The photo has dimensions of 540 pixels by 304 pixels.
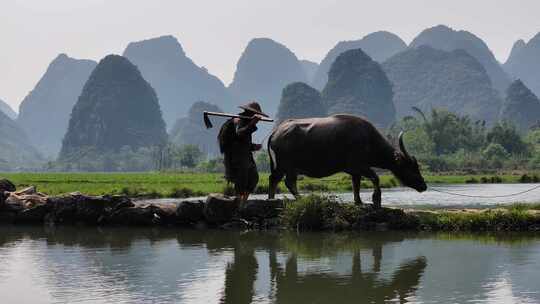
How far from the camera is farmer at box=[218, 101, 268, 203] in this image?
31.7 ft

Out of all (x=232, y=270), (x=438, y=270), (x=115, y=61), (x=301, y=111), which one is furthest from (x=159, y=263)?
(x=115, y=61)

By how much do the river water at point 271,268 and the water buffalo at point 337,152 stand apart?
4.16 ft

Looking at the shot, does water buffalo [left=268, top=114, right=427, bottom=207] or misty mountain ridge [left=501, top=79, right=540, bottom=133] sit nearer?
water buffalo [left=268, top=114, right=427, bottom=207]

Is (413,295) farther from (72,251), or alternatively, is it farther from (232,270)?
(72,251)

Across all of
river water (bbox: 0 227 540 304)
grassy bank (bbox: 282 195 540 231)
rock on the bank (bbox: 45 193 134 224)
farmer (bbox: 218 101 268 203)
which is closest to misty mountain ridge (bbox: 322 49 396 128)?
rock on the bank (bbox: 45 193 134 224)

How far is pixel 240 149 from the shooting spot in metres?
9.88

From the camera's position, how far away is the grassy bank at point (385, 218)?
9.84m

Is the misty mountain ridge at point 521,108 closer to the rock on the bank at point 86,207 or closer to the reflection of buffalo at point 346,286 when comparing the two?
the rock on the bank at point 86,207

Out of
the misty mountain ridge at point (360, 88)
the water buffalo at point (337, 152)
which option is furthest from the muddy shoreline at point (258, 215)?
the misty mountain ridge at point (360, 88)

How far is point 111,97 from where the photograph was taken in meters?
195

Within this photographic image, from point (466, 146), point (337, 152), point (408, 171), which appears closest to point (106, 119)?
point (466, 146)

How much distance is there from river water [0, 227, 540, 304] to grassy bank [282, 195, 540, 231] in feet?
1.45

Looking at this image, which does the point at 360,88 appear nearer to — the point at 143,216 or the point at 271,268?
the point at 143,216

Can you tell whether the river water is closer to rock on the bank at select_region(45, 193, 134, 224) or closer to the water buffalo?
the water buffalo
